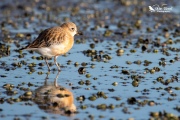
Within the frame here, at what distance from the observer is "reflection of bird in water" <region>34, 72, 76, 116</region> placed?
11.1 m

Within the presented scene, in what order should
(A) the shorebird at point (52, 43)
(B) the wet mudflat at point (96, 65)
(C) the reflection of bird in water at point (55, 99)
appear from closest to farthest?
(C) the reflection of bird in water at point (55, 99) < (B) the wet mudflat at point (96, 65) < (A) the shorebird at point (52, 43)

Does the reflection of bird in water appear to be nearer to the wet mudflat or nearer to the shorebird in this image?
the wet mudflat

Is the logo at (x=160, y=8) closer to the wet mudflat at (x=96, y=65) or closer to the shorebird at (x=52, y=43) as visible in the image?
the wet mudflat at (x=96, y=65)

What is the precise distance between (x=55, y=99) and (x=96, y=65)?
3914 mm

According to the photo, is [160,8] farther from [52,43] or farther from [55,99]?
[55,99]

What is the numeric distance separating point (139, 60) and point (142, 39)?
10.1ft

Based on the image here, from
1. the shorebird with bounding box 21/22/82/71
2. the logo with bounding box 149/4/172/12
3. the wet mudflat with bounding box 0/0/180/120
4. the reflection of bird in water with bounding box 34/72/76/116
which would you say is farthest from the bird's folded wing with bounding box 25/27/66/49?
the logo with bounding box 149/4/172/12

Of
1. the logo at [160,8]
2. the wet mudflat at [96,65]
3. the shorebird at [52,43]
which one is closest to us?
the wet mudflat at [96,65]

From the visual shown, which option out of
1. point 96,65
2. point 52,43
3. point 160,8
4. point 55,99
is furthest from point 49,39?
point 160,8

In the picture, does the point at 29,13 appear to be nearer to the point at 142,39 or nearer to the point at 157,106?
the point at 142,39

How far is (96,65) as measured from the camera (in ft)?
51.3

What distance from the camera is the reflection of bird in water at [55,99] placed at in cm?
1109

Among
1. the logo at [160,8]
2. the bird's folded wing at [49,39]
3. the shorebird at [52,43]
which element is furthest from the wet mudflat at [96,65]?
the bird's folded wing at [49,39]

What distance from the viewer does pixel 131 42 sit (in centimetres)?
1903
